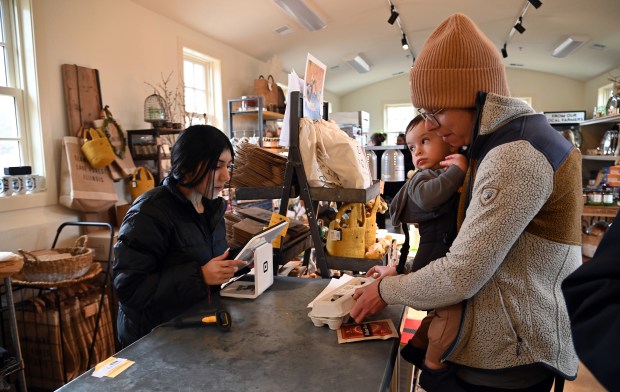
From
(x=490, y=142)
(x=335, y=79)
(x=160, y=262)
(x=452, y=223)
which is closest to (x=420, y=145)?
(x=452, y=223)

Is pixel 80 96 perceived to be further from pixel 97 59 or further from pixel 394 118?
pixel 394 118

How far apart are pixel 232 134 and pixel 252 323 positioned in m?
5.03

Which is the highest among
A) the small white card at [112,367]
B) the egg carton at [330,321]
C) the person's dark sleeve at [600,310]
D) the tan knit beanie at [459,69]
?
the tan knit beanie at [459,69]

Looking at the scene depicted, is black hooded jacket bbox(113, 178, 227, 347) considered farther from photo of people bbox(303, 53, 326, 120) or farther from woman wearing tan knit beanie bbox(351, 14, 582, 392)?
woman wearing tan knit beanie bbox(351, 14, 582, 392)

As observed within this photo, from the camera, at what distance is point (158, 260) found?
1.55m

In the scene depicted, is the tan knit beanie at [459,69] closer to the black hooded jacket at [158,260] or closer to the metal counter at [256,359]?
the metal counter at [256,359]

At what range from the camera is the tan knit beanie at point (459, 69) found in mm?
1040

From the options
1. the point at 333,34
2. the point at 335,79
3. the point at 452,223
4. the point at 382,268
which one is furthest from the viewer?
the point at 335,79

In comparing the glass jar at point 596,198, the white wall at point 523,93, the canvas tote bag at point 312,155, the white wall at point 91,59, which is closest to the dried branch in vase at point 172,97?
the white wall at point 91,59

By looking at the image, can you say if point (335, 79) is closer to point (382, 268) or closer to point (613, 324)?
point (382, 268)

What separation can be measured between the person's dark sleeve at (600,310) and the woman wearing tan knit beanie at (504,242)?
32 centimetres

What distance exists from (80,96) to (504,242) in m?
3.79

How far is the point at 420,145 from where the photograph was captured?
166 centimetres

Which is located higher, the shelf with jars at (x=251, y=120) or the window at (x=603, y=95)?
the window at (x=603, y=95)
